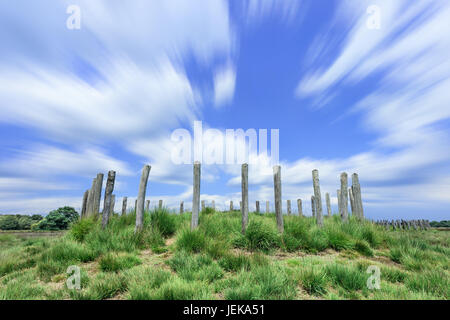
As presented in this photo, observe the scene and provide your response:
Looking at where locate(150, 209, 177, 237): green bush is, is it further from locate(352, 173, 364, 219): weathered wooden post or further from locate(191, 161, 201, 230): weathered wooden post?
locate(352, 173, 364, 219): weathered wooden post

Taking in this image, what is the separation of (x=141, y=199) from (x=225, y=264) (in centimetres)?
478

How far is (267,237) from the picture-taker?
7.47 metres

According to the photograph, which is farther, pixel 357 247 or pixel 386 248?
pixel 386 248

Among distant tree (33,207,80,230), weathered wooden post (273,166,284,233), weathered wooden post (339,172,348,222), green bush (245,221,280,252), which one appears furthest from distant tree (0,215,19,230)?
weathered wooden post (339,172,348,222)

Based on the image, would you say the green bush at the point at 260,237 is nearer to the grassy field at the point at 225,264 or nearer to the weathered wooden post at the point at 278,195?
→ the grassy field at the point at 225,264

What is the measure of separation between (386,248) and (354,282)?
5312 millimetres

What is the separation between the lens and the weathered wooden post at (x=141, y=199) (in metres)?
8.54

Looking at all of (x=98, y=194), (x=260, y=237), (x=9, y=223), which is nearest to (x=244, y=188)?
(x=260, y=237)

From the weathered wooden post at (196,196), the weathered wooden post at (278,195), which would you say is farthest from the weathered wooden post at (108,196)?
the weathered wooden post at (278,195)

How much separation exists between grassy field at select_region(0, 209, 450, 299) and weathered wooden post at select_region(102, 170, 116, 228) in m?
0.37

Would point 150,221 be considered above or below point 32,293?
above
